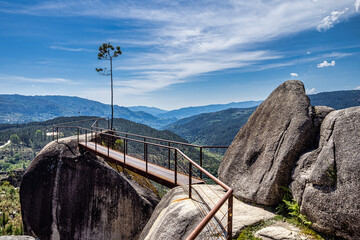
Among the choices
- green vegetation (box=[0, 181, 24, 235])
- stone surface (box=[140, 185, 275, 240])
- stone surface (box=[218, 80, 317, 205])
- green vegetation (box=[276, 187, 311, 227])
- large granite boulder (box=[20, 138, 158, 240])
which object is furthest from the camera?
green vegetation (box=[0, 181, 24, 235])

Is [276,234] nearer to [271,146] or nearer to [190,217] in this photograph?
[190,217]

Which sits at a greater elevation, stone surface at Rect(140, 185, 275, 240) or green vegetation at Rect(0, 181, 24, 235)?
stone surface at Rect(140, 185, 275, 240)

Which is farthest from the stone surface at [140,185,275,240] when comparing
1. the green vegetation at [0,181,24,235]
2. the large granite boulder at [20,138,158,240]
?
the green vegetation at [0,181,24,235]

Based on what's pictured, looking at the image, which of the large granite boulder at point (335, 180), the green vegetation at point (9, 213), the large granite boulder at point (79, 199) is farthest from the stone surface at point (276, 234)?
the green vegetation at point (9, 213)

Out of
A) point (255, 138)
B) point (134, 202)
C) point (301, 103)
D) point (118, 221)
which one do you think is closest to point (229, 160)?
point (255, 138)

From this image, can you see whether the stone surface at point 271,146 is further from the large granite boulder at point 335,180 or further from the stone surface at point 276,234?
the stone surface at point 276,234

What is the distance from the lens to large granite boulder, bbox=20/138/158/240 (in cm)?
1150

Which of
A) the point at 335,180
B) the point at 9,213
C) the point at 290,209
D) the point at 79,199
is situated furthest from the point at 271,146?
the point at 9,213

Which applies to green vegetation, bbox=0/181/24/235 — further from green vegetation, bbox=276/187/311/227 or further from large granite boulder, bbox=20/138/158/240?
green vegetation, bbox=276/187/311/227

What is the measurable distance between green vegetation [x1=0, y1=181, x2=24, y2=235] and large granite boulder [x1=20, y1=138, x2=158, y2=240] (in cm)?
1202

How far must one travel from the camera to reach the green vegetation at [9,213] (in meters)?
21.6

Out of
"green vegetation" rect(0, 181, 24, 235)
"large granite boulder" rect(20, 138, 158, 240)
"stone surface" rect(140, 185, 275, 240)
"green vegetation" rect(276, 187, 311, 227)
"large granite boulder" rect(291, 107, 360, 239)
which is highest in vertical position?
"large granite boulder" rect(291, 107, 360, 239)

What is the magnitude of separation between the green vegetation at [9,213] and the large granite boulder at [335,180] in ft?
86.2

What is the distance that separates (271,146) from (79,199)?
1115cm
